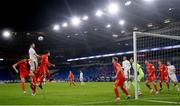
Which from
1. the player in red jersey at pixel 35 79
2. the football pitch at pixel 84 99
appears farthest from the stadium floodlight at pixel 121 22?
the player in red jersey at pixel 35 79

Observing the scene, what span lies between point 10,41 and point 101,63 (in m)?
22.8

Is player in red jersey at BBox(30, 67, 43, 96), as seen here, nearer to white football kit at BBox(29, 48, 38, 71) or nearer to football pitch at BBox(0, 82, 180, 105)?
football pitch at BBox(0, 82, 180, 105)

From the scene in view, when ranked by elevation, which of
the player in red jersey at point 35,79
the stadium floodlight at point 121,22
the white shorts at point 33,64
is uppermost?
the stadium floodlight at point 121,22

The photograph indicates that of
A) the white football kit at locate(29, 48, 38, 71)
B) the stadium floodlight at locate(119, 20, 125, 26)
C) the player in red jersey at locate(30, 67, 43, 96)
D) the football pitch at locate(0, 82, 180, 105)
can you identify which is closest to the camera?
the football pitch at locate(0, 82, 180, 105)

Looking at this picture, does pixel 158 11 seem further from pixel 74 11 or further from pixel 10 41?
pixel 10 41

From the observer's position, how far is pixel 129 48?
66250 mm

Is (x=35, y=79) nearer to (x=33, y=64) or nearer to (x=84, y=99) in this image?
(x=33, y=64)

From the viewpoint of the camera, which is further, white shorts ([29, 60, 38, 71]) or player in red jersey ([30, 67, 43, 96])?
player in red jersey ([30, 67, 43, 96])

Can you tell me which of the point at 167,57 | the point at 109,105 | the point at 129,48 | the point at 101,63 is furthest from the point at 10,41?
the point at 109,105

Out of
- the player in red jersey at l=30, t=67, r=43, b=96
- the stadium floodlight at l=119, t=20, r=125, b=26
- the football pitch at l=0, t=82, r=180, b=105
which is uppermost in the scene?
the stadium floodlight at l=119, t=20, r=125, b=26

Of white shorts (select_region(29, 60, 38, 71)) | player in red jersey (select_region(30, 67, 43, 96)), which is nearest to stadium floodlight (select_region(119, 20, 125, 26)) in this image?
player in red jersey (select_region(30, 67, 43, 96))

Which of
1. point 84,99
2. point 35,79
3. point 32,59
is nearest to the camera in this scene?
point 84,99

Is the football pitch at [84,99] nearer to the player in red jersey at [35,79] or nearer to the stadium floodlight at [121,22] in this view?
the player in red jersey at [35,79]

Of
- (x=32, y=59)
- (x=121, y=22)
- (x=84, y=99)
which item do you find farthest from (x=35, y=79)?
(x=121, y=22)
